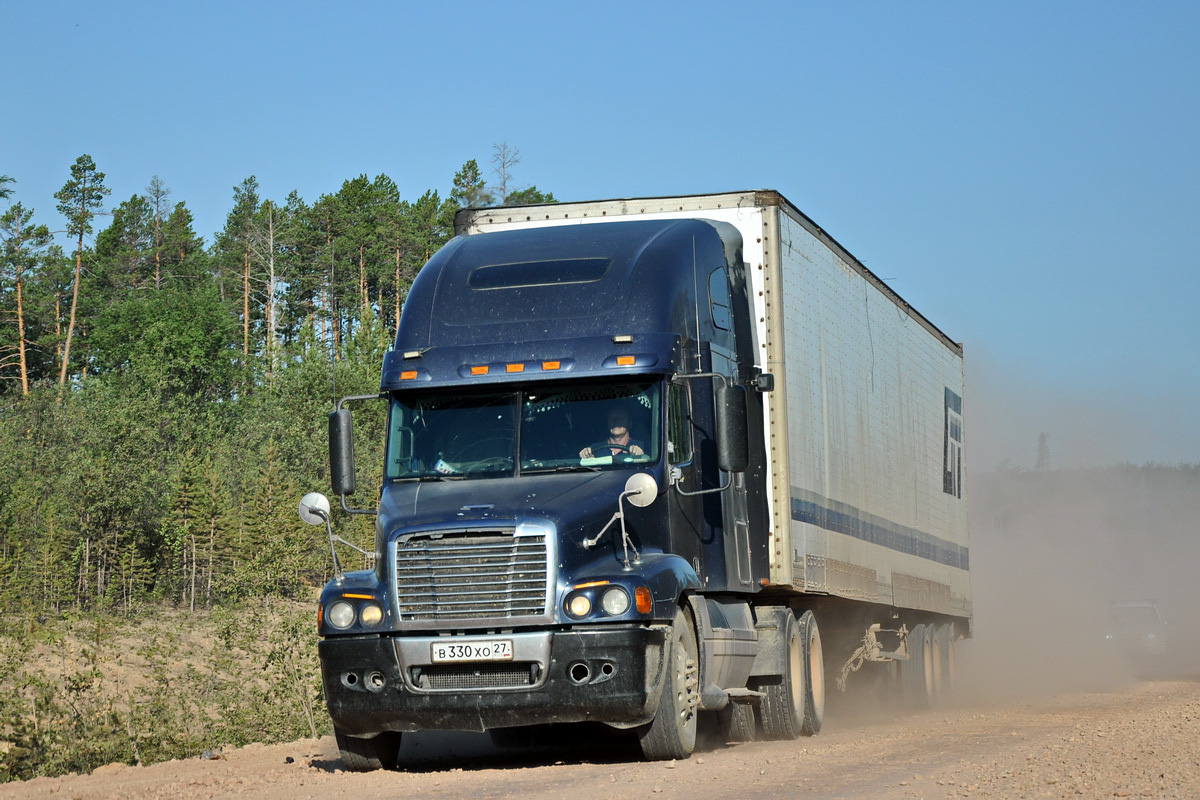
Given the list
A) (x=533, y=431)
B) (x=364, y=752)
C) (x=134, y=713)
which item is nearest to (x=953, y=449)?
(x=134, y=713)

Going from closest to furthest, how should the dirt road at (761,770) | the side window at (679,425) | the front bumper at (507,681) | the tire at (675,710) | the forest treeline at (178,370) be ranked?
1. the dirt road at (761,770)
2. the front bumper at (507,681)
3. the tire at (675,710)
4. the side window at (679,425)
5. the forest treeline at (178,370)

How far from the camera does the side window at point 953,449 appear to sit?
22873 millimetres

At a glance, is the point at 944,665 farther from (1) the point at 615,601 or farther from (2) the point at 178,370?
(2) the point at 178,370

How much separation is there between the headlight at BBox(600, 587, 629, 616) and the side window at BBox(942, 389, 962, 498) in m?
12.6

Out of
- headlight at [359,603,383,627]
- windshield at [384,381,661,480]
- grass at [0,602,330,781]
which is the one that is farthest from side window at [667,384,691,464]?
grass at [0,602,330,781]

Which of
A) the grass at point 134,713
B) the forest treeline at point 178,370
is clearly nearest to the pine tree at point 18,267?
the forest treeline at point 178,370

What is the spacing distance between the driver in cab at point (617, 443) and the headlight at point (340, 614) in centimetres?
205

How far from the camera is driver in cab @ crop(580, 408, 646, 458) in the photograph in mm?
11672

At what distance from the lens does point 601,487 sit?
11352 millimetres

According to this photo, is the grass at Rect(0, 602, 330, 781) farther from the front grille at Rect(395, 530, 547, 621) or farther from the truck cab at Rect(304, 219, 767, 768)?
the front grille at Rect(395, 530, 547, 621)

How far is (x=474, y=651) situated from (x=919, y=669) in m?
12.0

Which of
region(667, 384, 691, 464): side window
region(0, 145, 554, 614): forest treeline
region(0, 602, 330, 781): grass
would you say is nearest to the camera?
region(667, 384, 691, 464): side window

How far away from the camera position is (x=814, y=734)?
15.6 metres

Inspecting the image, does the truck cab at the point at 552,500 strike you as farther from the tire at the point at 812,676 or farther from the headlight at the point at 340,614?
the tire at the point at 812,676
